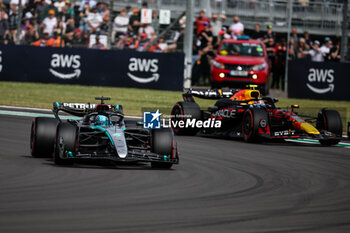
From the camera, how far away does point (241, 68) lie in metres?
24.2

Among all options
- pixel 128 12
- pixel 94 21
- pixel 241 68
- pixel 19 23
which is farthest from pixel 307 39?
pixel 19 23

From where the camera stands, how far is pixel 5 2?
86.1ft

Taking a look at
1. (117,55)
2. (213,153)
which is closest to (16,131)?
(213,153)

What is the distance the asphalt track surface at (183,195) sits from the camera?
635 centimetres

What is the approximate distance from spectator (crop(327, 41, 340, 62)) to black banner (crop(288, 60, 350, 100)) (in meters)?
2.20

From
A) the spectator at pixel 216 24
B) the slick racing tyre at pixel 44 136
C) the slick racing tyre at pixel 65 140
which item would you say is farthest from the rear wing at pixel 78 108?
the spectator at pixel 216 24

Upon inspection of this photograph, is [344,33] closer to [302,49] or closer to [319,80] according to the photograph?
[319,80]

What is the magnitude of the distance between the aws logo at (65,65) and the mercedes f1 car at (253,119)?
10.1 meters

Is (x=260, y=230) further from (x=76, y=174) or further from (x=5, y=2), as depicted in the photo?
(x=5, y=2)

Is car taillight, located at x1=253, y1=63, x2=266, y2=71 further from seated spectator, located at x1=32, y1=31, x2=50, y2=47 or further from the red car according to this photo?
seated spectator, located at x1=32, y1=31, x2=50, y2=47

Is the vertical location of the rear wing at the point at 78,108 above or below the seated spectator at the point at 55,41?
below

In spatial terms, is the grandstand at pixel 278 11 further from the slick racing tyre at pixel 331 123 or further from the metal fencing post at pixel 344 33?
the slick racing tyre at pixel 331 123

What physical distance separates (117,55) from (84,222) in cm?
1842

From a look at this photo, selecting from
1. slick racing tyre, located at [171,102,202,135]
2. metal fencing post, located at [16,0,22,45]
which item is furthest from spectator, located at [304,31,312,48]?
slick racing tyre, located at [171,102,202,135]
